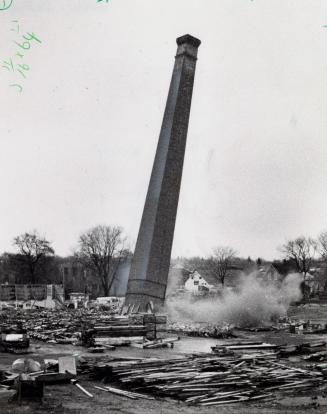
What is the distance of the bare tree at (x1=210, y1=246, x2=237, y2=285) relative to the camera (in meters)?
75.9

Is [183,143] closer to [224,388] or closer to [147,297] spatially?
[147,297]

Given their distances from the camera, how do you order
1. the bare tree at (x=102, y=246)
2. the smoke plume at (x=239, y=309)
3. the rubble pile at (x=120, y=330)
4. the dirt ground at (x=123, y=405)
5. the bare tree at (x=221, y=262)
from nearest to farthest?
the dirt ground at (x=123, y=405)
the rubble pile at (x=120, y=330)
the smoke plume at (x=239, y=309)
the bare tree at (x=102, y=246)
the bare tree at (x=221, y=262)

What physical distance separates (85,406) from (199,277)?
70.2 meters

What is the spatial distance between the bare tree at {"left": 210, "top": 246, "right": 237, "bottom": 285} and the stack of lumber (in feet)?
209

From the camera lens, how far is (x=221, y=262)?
76.9 metres

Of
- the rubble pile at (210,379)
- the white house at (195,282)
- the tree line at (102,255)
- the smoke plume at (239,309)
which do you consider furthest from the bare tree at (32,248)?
the rubble pile at (210,379)

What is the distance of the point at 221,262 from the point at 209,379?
67.8 m

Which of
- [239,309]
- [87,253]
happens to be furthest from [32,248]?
[239,309]

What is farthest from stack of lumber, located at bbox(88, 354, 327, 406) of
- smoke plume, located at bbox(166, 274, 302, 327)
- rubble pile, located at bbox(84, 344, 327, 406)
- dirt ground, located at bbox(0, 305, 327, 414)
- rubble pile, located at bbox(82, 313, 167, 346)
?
smoke plume, located at bbox(166, 274, 302, 327)

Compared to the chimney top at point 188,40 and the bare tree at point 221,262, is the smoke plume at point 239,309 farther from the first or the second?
the bare tree at point 221,262

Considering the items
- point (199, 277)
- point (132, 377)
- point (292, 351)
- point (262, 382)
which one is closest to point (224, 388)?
point (262, 382)

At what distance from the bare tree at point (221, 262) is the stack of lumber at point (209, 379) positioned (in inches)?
2503

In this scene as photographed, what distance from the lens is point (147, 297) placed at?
26766mm

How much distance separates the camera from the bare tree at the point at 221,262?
75938mm
